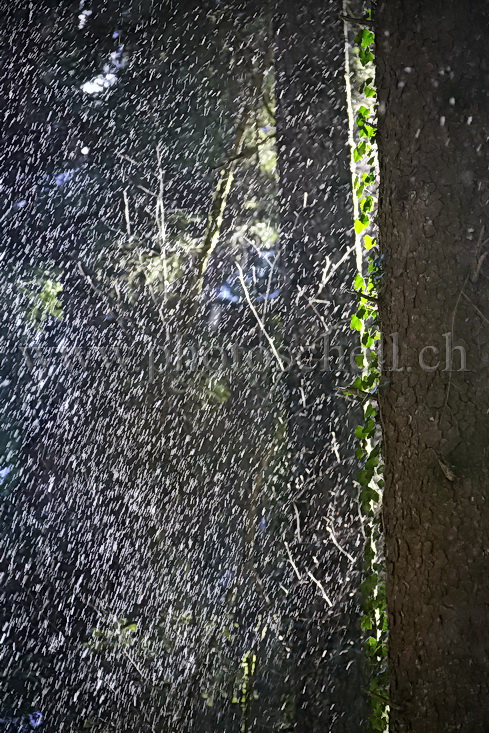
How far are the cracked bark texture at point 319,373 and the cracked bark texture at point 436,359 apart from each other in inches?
33.2

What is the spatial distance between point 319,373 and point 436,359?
977 mm

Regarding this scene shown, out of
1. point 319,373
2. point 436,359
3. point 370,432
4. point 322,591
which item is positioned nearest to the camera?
point 436,359

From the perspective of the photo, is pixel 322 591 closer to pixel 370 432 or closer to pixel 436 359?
pixel 370 432

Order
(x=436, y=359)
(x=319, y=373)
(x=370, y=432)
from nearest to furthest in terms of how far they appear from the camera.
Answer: (x=436, y=359) → (x=370, y=432) → (x=319, y=373)

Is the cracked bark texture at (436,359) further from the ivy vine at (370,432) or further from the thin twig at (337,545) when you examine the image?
the thin twig at (337,545)

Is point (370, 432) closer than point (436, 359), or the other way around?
point (436, 359)

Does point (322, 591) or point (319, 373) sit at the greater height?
point (319, 373)

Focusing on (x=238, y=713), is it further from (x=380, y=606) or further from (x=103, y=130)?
(x=103, y=130)

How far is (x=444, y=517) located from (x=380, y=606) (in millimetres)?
545

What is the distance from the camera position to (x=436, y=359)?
1.07 meters

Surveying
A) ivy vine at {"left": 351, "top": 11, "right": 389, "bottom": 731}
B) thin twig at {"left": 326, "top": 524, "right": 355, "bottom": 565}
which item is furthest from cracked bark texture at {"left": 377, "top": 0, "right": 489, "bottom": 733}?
thin twig at {"left": 326, "top": 524, "right": 355, "bottom": 565}

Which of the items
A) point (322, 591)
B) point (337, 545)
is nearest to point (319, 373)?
point (337, 545)

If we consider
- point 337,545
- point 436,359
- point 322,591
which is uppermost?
point 436,359

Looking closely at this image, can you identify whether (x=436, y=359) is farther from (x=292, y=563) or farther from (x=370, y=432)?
Answer: (x=292, y=563)
